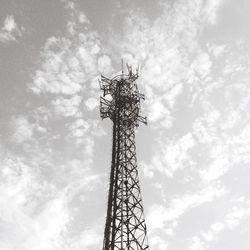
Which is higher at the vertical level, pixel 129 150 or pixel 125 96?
pixel 125 96

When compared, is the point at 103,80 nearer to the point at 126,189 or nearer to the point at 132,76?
the point at 132,76

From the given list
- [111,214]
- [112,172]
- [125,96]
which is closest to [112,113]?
[125,96]

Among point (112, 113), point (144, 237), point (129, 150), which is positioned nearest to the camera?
point (144, 237)

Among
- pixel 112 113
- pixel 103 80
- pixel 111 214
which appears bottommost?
pixel 111 214

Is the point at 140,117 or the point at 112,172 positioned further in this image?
the point at 140,117

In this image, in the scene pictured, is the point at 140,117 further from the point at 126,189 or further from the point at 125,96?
the point at 126,189

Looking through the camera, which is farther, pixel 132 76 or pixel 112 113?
pixel 132 76

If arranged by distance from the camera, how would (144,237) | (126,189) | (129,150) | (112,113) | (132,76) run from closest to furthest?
(144,237), (126,189), (129,150), (112,113), (132,76)

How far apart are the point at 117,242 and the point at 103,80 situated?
13235 mm

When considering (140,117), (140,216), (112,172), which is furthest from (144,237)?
(140,117)

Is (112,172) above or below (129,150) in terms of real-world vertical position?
below

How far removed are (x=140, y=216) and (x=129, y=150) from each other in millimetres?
4925

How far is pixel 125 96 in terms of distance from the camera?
83.4ft

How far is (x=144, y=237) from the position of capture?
19.1m
